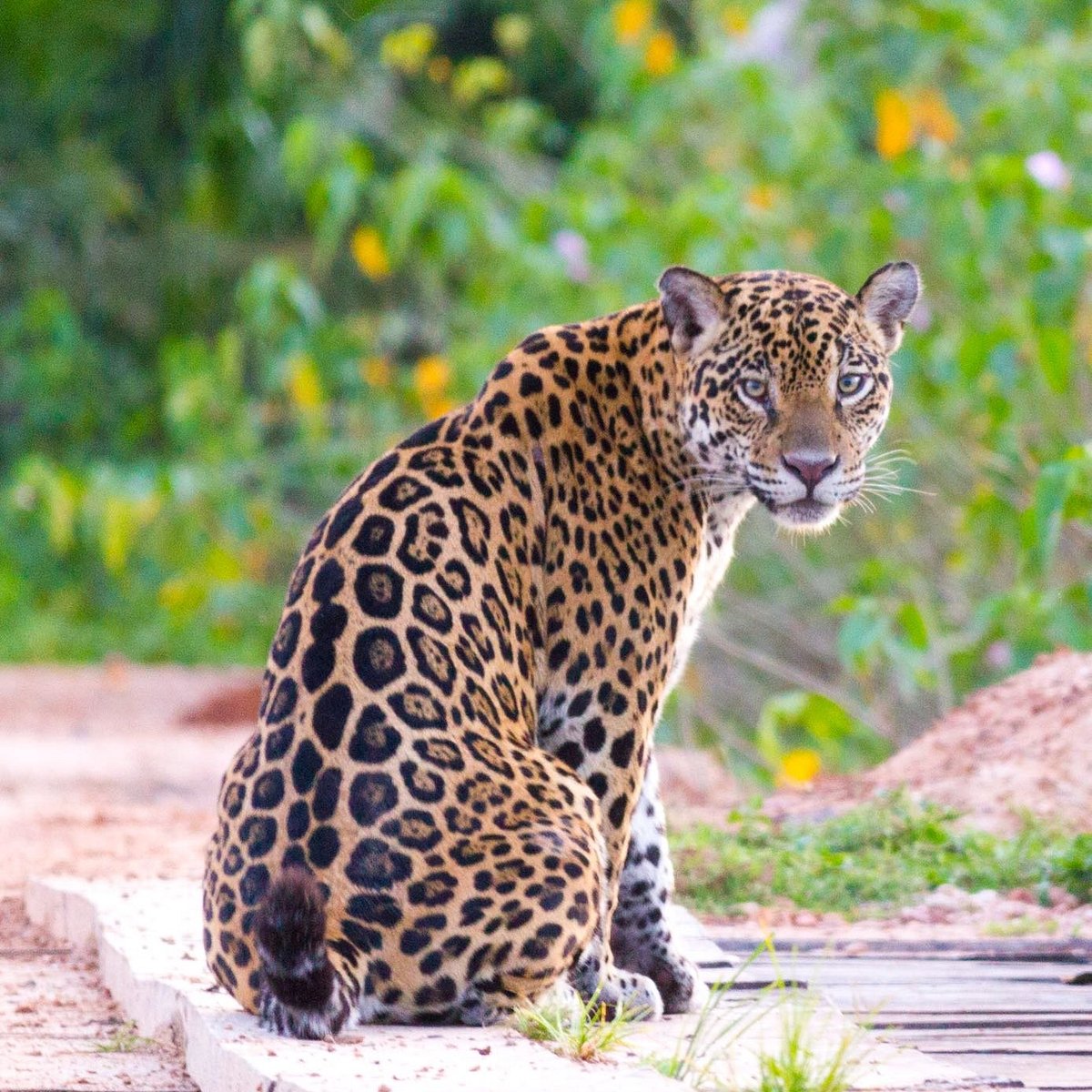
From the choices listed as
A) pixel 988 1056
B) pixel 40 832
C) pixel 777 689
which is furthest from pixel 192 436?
pixel 988 1056

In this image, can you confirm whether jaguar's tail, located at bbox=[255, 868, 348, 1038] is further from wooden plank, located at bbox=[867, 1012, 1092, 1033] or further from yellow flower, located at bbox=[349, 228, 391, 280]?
yellow flower, located at bbox=[349, 228, 391, 280]

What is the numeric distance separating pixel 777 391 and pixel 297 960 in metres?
1.78

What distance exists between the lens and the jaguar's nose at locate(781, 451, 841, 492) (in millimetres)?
4668

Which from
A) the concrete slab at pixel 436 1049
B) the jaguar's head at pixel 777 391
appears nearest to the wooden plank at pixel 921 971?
the concrete slab at pixel 436 1049

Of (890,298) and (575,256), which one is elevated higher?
(575,256)

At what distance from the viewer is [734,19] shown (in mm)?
11367

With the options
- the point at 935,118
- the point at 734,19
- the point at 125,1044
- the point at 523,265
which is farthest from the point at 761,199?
the point at 125,1044

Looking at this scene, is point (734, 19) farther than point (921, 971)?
Yes

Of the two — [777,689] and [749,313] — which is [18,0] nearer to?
[777,689]

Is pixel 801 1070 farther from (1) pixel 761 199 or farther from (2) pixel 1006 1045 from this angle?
(1) pixel 761 199

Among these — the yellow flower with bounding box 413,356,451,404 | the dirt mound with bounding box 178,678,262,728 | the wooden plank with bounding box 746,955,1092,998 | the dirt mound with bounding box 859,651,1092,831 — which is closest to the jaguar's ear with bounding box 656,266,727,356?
the wooden plank with bounding box 746,955,1092,998

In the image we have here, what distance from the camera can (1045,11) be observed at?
39.3 ft

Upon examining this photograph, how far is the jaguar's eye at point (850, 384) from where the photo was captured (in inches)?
188

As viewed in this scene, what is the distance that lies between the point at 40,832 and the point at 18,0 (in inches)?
458
